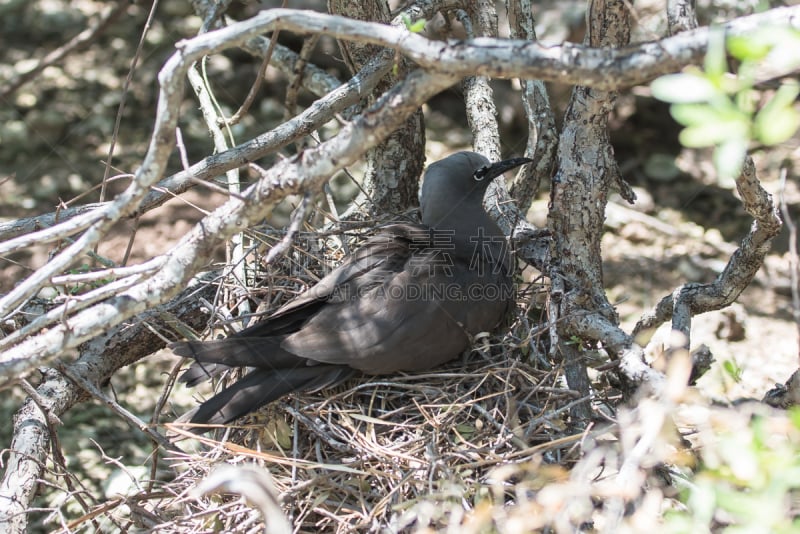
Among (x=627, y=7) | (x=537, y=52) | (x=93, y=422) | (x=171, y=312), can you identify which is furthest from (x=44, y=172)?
(x=537, y=52)

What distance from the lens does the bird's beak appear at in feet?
14.3

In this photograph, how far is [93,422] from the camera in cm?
627

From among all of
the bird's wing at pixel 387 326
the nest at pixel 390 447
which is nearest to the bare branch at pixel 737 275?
the nest at pixel 390 447

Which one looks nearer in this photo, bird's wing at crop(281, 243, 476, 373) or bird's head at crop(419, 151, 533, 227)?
bird's wing at crop(281, 243, 476, 373)

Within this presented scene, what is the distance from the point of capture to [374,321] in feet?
12.4

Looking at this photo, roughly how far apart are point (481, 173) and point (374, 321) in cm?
121

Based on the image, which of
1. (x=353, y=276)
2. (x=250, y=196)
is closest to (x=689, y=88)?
(x=250, y=196)

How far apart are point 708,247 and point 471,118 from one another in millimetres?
3122

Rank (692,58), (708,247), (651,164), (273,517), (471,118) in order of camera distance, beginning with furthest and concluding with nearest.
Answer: (651,164), (708,247), (471,118), (692,58), (273,517)

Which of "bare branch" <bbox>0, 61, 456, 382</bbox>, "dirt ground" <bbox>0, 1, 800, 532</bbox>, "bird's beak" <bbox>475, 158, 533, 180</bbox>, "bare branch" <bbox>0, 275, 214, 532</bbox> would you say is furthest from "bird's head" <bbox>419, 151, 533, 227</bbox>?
"dirt ground" <bbox>0, 1, 800, 532</bbox>

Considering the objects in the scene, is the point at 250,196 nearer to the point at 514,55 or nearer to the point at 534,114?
the point at 514,55

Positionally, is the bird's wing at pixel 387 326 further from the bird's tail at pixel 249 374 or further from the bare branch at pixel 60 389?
the bare branch at pixel 60 389

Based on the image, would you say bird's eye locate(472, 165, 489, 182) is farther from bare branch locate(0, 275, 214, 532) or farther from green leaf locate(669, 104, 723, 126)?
green leaf locate(669, 104, 723, 126)

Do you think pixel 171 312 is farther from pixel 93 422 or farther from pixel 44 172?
pixel 44 172
